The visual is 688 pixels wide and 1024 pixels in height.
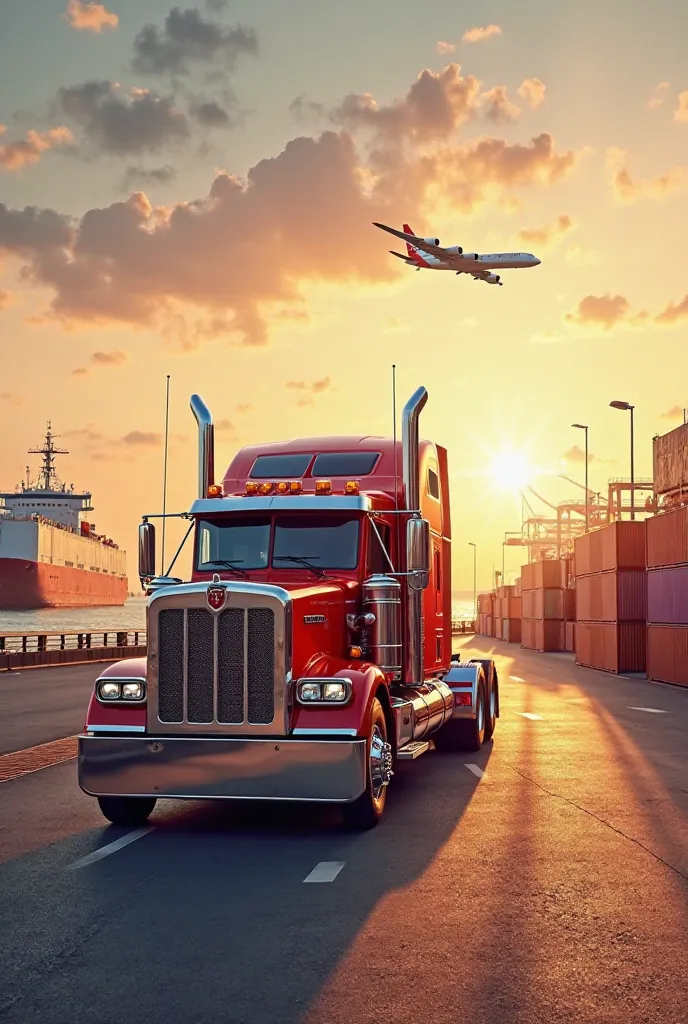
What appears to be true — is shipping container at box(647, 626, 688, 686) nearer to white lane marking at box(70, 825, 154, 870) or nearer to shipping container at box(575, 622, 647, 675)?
shipping container at box(575, 622, 647, 675)

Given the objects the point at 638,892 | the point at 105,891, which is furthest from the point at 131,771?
the point at 638,892

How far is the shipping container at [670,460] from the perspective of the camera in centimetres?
4322

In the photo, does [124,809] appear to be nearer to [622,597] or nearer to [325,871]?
[325,871]

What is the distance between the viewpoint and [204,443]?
1273 cm

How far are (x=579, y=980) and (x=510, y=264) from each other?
67.8 m

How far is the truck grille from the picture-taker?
937 cm

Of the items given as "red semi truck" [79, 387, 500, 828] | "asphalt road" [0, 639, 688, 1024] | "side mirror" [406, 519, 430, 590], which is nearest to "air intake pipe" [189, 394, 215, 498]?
"red semi truck" [79, 387, 500, 828]

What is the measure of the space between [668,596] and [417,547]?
27452 millimetres

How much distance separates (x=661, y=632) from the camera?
3731cm

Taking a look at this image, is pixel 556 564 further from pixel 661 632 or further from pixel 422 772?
pixel 422 772

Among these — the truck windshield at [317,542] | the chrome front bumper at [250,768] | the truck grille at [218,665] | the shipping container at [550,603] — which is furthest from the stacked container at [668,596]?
the shipping container at [550,603]

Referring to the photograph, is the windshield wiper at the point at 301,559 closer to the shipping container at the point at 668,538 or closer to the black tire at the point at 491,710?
the black tire at the point at 491,710

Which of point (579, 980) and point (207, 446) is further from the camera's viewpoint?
point (207, 446)

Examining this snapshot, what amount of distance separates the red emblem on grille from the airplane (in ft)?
193
